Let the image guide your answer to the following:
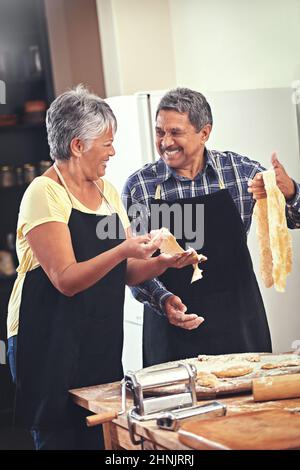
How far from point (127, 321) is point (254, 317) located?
0.51 meters

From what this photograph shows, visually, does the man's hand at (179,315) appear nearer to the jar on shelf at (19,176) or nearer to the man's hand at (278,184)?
the man's hand at (278,184)

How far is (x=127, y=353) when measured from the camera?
3.07 metres

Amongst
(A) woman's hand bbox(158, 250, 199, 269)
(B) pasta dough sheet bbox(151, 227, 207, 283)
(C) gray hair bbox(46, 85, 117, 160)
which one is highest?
(C) gray hair bbox(46, 85, 117, 160)

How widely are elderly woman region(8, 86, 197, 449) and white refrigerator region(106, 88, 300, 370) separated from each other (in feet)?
0.29

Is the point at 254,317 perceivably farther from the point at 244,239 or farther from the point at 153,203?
the point at 153,203

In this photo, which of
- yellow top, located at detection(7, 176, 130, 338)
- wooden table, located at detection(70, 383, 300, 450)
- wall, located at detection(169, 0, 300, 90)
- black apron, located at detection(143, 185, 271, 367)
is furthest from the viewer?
wall, located at detection(169, 0, 300, 90)

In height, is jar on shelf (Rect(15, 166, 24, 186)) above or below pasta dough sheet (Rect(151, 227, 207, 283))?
above

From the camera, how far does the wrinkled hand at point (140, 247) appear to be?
2912 millimetres

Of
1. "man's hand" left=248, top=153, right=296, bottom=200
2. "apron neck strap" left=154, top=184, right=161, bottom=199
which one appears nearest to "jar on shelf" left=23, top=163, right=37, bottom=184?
"apron neck strap" left=154, top=184, right=161, bottom=199

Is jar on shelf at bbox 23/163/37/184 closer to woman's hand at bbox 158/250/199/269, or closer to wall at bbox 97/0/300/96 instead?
wall at bbox 97/0/300/96

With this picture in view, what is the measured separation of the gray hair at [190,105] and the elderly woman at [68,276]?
242 mm

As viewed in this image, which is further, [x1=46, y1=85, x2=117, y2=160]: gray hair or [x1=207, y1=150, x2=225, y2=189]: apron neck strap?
[x1=207, y1=150, x2=225, y2=189]: apron neck strap

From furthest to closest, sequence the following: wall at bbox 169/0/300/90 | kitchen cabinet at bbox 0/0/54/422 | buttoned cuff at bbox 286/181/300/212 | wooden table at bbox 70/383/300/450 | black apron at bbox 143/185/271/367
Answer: wall at bbox 169/0/300/90, buttoned cuff at bbox 286/181/300/212, black apron at bbox 143/185/271/367, kitchen cabinet at bbox 0/0/54/422, wooden table at bbox 70/383/300/450

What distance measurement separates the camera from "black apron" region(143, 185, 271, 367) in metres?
3.09
